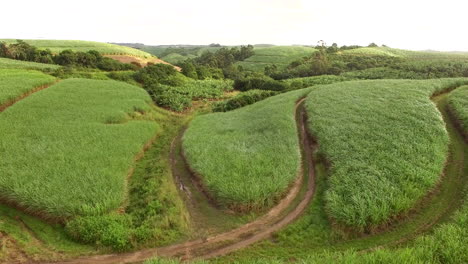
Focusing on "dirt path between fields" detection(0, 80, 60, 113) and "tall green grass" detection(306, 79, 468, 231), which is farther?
"dirt path between fields" detection(0, 80, 60, 113)

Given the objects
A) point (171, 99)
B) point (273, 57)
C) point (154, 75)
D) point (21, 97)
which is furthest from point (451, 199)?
point (273, 57)

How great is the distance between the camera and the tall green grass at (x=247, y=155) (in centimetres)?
1105

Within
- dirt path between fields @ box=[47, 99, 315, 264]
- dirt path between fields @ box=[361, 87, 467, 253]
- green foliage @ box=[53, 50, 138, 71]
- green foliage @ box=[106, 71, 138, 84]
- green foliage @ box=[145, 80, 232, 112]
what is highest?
green foliage @ box=[53, 50, 138, 71]

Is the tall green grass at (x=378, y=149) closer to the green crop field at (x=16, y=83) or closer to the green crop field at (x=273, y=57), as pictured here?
the green crop field at (x=16, y=83)

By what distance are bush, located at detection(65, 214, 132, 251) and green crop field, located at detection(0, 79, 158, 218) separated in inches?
18.9

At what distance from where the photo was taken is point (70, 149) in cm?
1391

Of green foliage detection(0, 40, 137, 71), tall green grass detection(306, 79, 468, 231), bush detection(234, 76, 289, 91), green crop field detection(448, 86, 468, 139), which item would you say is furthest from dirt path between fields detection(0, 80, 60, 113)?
green crop field detection(448, 86, 468, 139)

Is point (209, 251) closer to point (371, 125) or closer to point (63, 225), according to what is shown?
point (63, 225)

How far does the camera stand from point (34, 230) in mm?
9328

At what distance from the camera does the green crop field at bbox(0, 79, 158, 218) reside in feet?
33.5

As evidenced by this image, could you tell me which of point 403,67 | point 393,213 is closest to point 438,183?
point 393,213

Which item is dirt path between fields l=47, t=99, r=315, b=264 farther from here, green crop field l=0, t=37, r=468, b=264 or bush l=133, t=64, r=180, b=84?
bush l=133, t=64, r=180, b=84

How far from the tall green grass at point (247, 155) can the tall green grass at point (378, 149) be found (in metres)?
1.89

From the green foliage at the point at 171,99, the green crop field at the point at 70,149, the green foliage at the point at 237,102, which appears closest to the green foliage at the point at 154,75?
the green foliage at the point at 171,99
